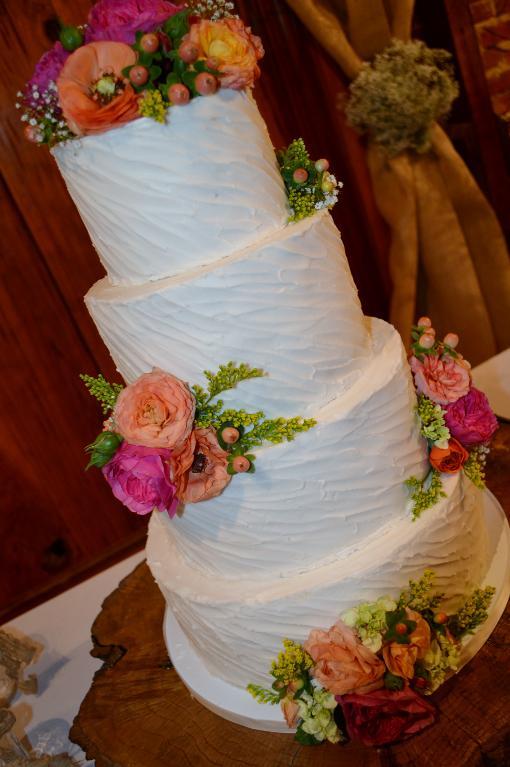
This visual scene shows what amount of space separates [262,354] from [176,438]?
0.24 m

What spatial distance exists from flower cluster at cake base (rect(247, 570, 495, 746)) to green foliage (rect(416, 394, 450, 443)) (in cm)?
29

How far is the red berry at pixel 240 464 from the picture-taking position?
4.35ft

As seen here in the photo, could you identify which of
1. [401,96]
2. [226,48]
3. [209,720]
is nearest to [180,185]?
[226,48]

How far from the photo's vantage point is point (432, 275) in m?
3.39

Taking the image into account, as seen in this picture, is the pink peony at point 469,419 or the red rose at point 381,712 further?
the pink peony at point 469,419

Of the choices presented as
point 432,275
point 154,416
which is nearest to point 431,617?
point 154,416

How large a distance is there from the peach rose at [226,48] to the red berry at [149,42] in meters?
0.07

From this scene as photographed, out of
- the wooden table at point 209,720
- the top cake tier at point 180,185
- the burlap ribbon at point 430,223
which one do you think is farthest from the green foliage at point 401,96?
the top cake tier at point 180,185

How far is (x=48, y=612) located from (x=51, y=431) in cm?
69

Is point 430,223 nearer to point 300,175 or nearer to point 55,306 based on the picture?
A: point 55,306

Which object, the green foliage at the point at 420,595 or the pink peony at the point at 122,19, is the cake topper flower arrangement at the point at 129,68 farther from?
the green foliage at the point at 420,595

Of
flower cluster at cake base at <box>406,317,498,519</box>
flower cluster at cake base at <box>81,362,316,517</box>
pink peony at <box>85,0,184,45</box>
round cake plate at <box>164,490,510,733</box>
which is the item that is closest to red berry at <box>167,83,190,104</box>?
pink peony at <box>85,0,184,45</box>

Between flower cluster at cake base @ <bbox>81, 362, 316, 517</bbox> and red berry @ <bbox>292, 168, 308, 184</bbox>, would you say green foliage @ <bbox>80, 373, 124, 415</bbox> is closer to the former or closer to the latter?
flower cluster at cake base @ <bbox>81, 362, 316, 517</bbox>

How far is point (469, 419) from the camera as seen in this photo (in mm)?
1600
